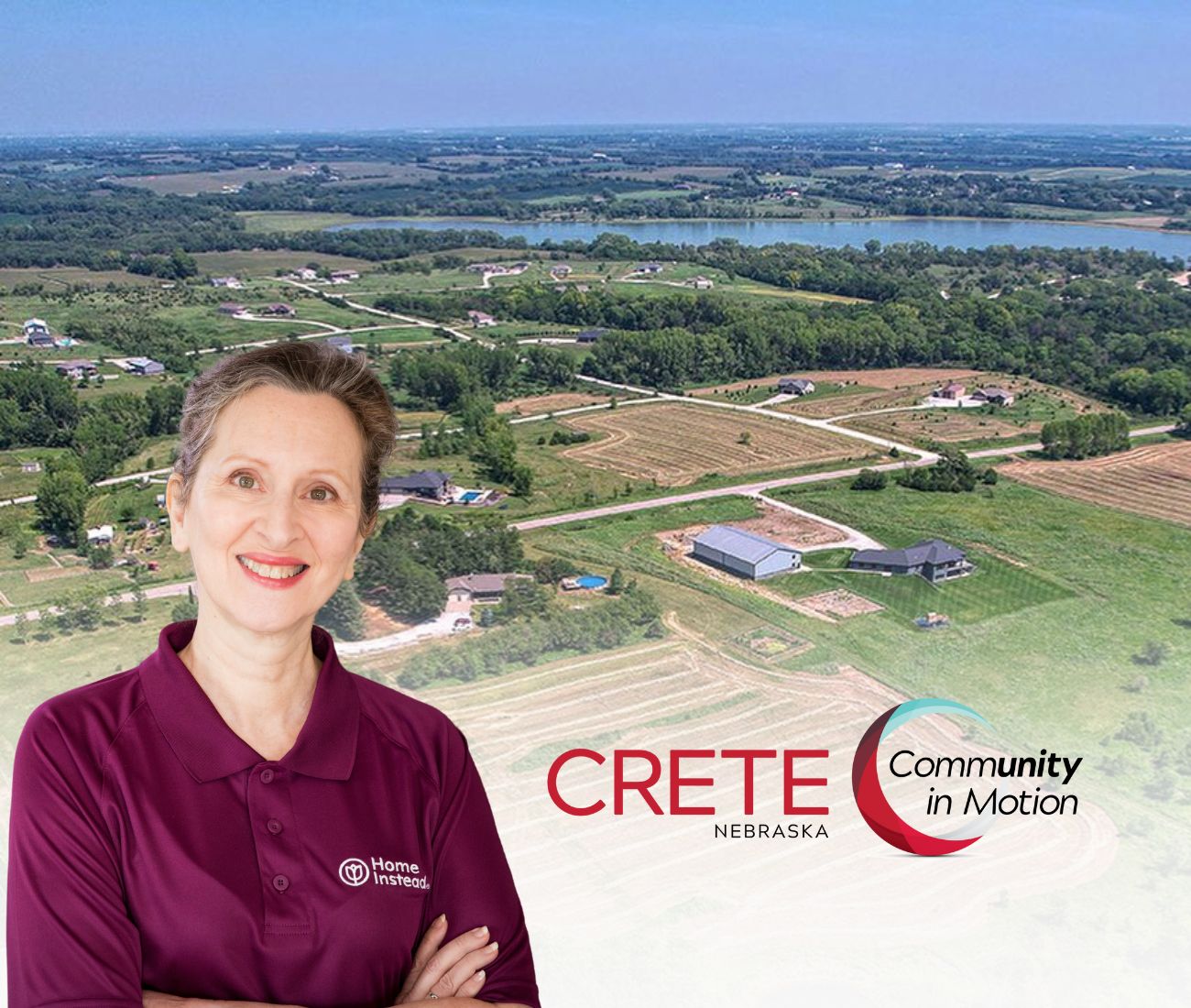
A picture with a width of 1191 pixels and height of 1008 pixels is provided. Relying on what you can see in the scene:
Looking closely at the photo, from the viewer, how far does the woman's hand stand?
76cm

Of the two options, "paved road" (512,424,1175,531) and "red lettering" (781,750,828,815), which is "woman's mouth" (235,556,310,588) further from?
"paved road" (512,424,1175,531)

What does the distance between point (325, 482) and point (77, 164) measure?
24.7 meters

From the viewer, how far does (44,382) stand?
367 inches

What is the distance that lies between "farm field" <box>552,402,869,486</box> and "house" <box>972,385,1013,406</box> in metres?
1.86

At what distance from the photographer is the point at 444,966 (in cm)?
76

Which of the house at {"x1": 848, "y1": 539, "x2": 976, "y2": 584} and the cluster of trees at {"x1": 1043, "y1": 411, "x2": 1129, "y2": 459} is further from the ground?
the cluster of trees at {"x1": 1043, "y1": 411, "x2": 1129, "y2": 459}

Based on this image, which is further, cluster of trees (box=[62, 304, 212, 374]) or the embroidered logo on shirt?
cluster of trees (box=[62, 304, 212, 374])

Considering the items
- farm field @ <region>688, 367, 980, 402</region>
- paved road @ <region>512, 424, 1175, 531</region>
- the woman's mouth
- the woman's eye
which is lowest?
paved road @ <region>512, 424, 1175, 531</region>

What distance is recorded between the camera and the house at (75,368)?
10.2m

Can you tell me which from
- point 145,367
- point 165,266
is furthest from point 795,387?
point 165,266

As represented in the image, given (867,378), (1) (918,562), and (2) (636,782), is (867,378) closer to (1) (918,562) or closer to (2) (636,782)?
(1) (918,562)

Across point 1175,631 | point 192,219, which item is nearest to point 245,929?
point 1175,631

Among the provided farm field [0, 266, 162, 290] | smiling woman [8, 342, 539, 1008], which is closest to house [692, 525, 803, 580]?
smiling woman [8, 342, 539, 1008]

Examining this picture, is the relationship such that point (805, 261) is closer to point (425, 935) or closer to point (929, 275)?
point (929, 275)
